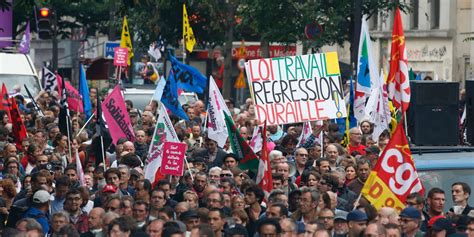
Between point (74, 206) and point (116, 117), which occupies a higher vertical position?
point (116, 117)

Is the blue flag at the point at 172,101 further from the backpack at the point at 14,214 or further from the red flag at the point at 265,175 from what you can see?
the backpack at the point at 14,214

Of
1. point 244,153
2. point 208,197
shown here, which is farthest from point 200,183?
point 208,197

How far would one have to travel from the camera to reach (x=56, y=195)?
50.7 feet

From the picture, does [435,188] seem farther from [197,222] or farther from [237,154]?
[237,154]

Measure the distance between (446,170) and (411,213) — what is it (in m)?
1.85

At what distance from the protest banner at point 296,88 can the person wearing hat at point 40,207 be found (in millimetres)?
5482

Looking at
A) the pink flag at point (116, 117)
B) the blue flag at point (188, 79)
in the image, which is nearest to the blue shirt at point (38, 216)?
the pink flag at point (116, 117)

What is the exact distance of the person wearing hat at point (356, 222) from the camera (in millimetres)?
12625

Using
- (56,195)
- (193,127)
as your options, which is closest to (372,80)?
(193,127)

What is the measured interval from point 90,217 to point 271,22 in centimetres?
2061

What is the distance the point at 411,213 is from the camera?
12.7m

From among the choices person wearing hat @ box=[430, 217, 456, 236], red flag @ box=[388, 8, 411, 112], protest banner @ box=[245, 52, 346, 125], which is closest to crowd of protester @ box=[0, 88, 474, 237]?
person wearing hat @ box=[430, 217, 456, 236]

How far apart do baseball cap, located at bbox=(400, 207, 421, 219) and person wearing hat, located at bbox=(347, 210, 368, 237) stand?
0.29 m

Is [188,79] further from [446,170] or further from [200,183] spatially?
[446,170]
